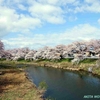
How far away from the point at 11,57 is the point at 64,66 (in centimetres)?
6539

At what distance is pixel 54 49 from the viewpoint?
334ft

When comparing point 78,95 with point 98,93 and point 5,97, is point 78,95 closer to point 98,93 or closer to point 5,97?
point 98,93

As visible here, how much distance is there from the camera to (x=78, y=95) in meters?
33.7

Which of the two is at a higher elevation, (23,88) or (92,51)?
(92,51)

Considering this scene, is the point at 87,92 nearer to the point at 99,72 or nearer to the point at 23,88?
the point at 23,88

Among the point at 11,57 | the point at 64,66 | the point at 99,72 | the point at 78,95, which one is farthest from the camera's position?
the point at 11,57

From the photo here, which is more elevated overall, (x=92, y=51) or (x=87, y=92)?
(x=92, y=51)

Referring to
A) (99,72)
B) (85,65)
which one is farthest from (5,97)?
(85,65)

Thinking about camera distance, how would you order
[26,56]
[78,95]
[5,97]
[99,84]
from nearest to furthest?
[5,97] → [78,95] → [99,84] → [26,56]

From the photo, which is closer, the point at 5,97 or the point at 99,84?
the point at 5,97

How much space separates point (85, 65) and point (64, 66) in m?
11.0

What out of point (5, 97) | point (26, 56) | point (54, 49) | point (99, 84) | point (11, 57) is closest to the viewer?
point (5, 97)

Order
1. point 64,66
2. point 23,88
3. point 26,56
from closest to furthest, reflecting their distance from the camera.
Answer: point 23,88, point 64,66, point 26,56

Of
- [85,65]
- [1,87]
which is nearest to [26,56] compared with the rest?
[85,65]
